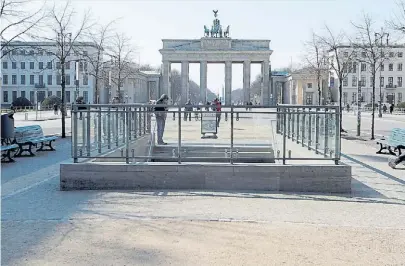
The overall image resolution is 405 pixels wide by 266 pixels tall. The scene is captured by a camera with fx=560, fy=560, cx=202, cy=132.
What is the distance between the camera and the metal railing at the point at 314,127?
11.2 meters

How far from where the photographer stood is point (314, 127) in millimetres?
12297

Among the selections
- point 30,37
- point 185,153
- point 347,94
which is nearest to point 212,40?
point 347,94

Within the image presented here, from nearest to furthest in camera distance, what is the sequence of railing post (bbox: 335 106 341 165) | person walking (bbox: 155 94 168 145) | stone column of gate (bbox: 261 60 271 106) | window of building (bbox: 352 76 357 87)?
railing post (bbox: 335 106 341 165), person walking (bbox: 155 94 168 145), stone column of gate (bbox: 261 60 271 106), window of building (bbox: 352 76 357 87)

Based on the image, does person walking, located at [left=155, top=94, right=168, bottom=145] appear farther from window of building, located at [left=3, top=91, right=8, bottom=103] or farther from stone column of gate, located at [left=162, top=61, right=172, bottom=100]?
window of building, located at [left=3, top=91, right=8, bottom=103]

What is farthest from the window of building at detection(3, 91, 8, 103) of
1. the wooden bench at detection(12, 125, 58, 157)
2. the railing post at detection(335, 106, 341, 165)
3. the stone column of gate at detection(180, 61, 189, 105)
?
the railing post at detection(335, 106, 341, 165)

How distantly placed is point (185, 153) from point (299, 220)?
13.4 feet

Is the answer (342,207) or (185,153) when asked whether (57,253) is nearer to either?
(342,207)

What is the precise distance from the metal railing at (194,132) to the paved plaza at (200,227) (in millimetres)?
1201

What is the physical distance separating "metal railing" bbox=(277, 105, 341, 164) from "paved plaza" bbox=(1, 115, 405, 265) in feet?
3.40

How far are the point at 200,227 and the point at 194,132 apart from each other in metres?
5.54

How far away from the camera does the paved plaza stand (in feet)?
19.6

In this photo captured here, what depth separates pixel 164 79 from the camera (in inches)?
3575

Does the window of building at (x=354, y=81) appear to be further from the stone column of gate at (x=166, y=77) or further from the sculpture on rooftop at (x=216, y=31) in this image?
the stone column of gate at (x=166, y=77)

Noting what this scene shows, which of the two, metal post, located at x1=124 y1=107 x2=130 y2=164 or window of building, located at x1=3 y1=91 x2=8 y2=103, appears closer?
metal post, located at x1=124 y1=107 x2=130 y2=164
